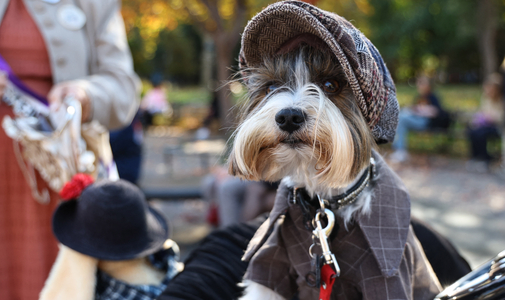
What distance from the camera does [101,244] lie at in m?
1.81

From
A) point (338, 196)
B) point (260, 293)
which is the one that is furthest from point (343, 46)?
point (260, 293)

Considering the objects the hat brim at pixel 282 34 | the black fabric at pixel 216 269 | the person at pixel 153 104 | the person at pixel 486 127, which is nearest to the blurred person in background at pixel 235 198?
the black fabric at pixel 216 269

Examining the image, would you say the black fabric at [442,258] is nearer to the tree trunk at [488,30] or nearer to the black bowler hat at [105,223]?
the black bowler hat at [105,223]

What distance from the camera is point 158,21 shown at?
10070 millimetres

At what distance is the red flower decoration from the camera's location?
182cm

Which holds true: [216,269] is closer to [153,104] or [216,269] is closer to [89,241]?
[89,241]

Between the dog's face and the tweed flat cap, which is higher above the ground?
the tweed flat cap

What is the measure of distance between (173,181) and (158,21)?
5947mm

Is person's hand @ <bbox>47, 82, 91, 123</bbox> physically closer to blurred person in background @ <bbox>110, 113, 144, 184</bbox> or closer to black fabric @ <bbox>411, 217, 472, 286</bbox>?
black fabric @ <bbox>411, 217, 472, 286</bbox>

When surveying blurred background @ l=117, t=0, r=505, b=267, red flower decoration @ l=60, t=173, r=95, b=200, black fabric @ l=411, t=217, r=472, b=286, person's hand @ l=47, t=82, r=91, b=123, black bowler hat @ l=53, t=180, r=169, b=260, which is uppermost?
person's hand @ l=47, t=82, r=91, b=123

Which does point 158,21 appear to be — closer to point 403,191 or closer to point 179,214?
point 179,214

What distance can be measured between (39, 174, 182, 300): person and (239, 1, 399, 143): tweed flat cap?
90 centimetres

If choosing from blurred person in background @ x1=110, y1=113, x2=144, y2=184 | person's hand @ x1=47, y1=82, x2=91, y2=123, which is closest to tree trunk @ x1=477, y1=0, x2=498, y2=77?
blurred person in background @ x1=110, y1=113, x2=144, y2=184

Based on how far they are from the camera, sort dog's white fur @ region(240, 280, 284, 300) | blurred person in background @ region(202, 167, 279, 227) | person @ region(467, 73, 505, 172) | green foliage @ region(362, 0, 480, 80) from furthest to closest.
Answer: green foliage @ region(362, 0, 480, 80)
person @ region(467, 73, 505, 172)
blurred person in background @ region(202, 167, 279, 227)
dog's white fur @ region(240, 280, 284, 300)
